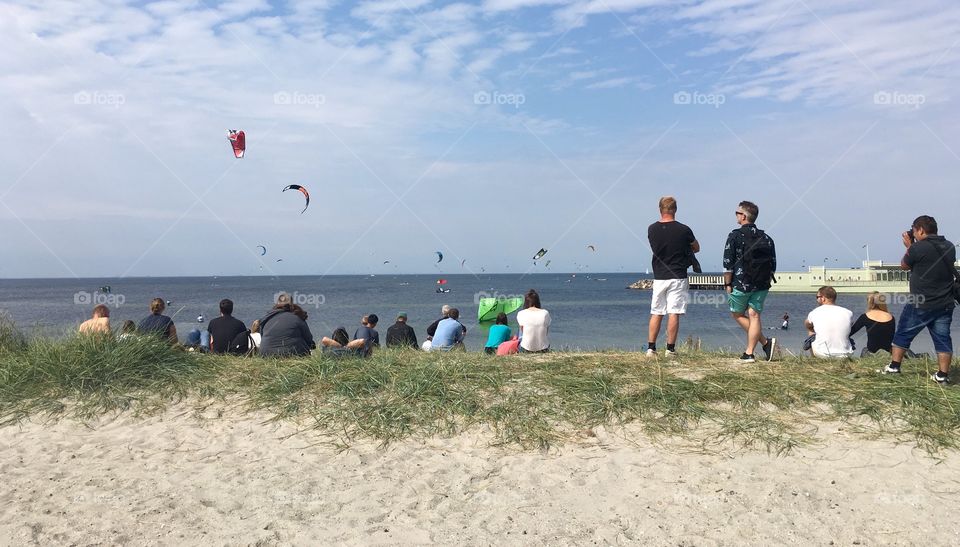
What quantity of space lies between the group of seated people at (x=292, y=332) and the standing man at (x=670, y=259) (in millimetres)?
1862

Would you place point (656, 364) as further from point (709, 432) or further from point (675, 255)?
point (709, 432)

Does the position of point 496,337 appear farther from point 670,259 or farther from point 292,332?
point 670,259

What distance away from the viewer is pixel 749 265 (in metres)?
7.45

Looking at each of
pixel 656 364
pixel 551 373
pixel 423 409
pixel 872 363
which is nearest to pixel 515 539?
pixel 423 409

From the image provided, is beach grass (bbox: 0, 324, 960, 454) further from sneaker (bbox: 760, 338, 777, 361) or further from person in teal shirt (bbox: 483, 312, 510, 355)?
person in teal shirt (bbox: 483, 312, 510, 355)

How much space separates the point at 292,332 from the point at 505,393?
3.35 meters

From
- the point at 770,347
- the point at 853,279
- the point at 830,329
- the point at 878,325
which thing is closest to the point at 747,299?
the point at 770,347

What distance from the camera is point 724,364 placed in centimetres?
762

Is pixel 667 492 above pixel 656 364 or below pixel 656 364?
below

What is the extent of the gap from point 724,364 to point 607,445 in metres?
2.64

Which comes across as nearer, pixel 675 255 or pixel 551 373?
pixel 551 373

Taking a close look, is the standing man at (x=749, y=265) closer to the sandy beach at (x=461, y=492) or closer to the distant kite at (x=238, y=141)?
the sandy beach at (x=461, y=492)

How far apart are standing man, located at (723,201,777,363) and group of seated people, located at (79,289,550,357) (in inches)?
103

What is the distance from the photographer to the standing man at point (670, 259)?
302 inches
